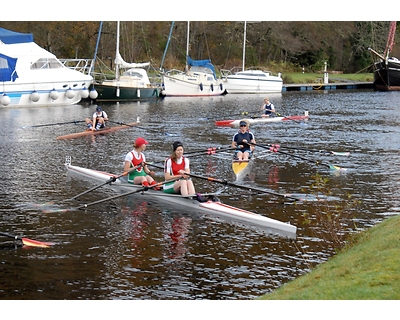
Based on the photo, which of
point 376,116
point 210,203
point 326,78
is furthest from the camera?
point 326,78

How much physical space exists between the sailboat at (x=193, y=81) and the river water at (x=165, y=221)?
27601 millimetres

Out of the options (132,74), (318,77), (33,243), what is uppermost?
(318,77)

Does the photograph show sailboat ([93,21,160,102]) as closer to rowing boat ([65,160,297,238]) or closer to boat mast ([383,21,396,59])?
boat mast ([383,21,396,59])

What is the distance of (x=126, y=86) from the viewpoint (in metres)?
58.6

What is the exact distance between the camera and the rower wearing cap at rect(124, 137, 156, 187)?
19.4 meters

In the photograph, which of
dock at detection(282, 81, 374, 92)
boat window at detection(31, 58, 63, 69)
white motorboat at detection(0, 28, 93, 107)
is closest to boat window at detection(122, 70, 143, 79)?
white motorboat at detection(0, 28, 93, 107)

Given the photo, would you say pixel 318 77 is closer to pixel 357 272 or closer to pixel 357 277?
pixel 357 272

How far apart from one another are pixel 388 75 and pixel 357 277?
70247mm

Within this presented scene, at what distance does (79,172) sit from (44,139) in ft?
32.7

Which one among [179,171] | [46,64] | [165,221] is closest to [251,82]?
[46,64]
